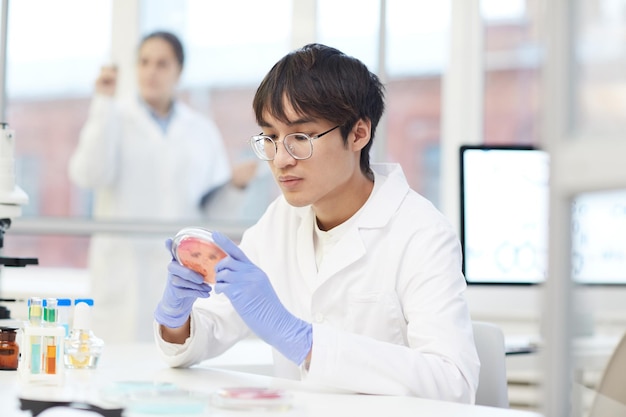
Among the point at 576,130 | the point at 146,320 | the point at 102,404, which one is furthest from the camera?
the point at 146,320

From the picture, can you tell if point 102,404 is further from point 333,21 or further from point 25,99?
point 25,99

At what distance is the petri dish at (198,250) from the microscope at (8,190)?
50cm

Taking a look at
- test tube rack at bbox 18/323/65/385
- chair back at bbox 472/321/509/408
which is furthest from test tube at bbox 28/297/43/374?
chair back at bbox 472/321/509/408

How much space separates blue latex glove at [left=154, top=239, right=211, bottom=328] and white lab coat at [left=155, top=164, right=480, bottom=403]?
5 cm

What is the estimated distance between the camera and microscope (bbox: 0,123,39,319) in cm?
211

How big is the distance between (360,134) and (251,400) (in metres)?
0.79

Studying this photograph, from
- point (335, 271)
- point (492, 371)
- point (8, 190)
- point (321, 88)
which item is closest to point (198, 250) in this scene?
point (335, 271)

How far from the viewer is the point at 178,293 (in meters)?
1.87

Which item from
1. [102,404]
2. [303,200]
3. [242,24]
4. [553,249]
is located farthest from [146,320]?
[553,249]

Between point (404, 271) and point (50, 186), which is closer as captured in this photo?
point (404, 271)

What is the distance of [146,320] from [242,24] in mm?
1515

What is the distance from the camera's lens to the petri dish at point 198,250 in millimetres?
1747

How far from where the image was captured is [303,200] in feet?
6.62

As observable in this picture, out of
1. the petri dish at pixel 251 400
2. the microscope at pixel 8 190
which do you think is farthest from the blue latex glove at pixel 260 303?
the microscope at pixel 8 190
